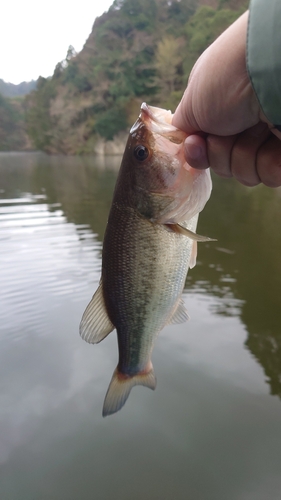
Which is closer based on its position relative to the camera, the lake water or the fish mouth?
the fish mouth

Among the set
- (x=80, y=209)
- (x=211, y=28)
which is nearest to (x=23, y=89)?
(x=211, y=28)

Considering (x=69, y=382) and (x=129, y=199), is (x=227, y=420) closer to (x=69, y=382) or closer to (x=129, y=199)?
(x=69, y=382)

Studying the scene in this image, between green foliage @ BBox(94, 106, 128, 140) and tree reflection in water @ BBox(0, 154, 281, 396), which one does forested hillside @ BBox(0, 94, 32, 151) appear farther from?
tree reflection in water @ BBox(0, 154, 281, 396)

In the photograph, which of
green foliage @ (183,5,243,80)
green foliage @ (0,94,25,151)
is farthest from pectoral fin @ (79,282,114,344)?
green foliage @ (0,94,25,151)

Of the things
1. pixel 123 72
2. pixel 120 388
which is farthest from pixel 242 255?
pixel 123 72

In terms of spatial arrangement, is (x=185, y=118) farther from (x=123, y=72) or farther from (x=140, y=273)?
(x=123, y=72)

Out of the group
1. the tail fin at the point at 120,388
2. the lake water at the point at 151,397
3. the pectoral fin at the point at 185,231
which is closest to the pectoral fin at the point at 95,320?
the tail fin at the point at 120,388
